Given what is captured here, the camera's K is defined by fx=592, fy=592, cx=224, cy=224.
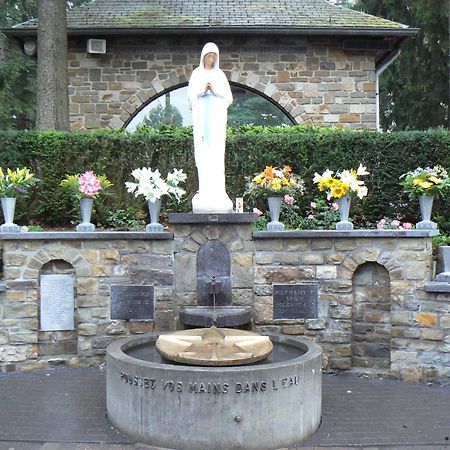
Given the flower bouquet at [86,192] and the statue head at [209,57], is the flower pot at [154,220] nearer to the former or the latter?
the flower bouquet at [86,192]

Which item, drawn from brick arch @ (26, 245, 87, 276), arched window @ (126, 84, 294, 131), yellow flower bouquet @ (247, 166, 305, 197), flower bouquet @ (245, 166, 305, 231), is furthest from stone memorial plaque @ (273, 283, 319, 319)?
arched window @ (126, 84, 294, 131)

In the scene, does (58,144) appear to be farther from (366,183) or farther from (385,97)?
(385,97)

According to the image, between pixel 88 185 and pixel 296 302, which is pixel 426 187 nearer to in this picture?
pixel 296 302

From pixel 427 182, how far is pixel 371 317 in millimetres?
1679

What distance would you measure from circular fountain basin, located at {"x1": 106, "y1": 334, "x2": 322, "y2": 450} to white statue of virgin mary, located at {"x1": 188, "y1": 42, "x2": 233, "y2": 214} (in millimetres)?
2412

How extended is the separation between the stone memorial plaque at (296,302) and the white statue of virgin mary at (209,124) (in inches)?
47.7

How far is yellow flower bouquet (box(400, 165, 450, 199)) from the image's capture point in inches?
266

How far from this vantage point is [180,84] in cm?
1227

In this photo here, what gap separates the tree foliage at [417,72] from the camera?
48.5 ft

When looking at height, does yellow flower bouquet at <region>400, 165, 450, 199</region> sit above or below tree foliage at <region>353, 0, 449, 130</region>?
below

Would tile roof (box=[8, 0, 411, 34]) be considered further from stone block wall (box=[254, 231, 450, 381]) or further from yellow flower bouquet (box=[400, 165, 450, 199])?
stone block wall (box=[254, 231, 450, 381])

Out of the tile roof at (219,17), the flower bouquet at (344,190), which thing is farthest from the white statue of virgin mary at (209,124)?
the tile roof at (219,17)

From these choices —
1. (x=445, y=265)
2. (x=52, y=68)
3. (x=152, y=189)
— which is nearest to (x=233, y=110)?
(x=52, y=68)

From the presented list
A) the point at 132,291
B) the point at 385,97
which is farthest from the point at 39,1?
the point at 385,97
